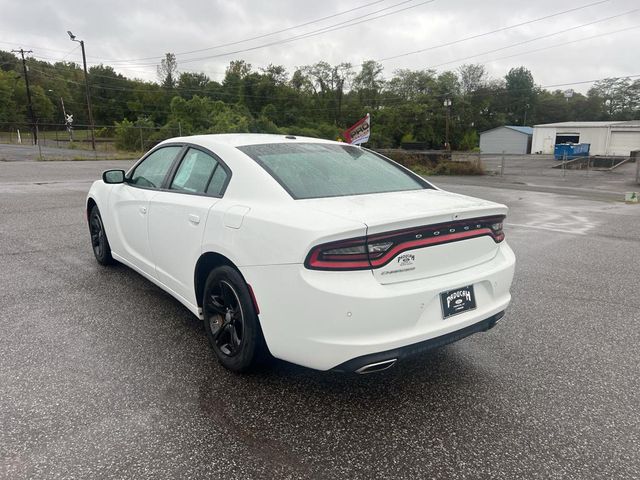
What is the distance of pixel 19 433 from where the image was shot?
230 cm

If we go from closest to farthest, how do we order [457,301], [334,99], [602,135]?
[457,301]
[602,135]
[334,99]

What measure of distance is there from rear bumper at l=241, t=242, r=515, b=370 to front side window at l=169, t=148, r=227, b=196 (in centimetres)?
81

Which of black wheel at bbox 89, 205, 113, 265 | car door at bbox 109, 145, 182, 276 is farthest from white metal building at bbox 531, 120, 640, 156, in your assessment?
car door at bbox 109, 145, 182, 276

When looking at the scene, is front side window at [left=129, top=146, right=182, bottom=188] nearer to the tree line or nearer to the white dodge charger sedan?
the white dodge charger sedan

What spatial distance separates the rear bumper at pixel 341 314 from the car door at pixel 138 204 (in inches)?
64.4

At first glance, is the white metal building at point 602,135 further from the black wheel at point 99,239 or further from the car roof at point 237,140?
the black wheel at point 99,239

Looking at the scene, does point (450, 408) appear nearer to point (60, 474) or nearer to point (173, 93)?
point (60, 474)

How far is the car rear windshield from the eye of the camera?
290 cm

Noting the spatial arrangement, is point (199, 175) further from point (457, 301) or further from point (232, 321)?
point (457, 301)

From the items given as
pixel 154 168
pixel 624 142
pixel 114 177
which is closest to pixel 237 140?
pixel 154 168

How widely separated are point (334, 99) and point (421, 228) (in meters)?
77.9

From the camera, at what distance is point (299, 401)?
8.64 feet

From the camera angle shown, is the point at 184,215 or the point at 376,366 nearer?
the point at 376,366

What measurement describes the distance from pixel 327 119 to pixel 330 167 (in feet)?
244
